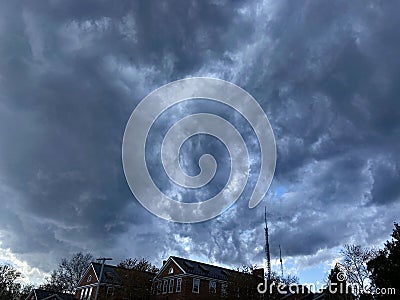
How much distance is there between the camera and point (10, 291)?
7162 cm

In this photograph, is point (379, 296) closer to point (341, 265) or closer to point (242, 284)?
point (341, 265)

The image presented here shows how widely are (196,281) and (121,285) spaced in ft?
36.5

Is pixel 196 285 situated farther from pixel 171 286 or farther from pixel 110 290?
pixel 110 290

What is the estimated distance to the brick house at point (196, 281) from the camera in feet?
→ 151

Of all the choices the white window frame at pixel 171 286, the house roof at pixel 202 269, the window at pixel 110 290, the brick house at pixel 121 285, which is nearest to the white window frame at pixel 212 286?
the house roof at pixel 202 269

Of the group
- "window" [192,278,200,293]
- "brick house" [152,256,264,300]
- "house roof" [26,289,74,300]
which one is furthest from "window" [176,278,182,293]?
"house roof" [26,289,74,300]

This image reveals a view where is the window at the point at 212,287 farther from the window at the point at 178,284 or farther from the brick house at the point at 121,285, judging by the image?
the brick house at the point at 121,285

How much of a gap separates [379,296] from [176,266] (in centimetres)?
3048

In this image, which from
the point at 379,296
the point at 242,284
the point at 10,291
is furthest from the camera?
the point at 10,291

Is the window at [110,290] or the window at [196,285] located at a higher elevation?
the window at [196,285]

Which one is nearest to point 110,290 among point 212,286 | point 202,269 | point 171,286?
point 171,286

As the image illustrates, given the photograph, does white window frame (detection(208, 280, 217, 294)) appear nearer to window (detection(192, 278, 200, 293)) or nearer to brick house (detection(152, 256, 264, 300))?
brick house (detection(152, 256, 264, 300))

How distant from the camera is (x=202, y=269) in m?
55.0

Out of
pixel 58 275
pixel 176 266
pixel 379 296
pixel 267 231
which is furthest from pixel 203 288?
pixel 58 275
